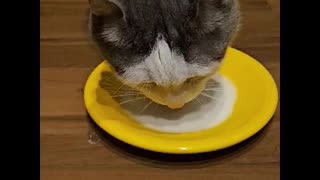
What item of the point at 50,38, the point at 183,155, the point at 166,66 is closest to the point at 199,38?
the point at 166,66

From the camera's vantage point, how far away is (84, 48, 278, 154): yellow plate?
3.48ft

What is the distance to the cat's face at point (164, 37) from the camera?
3.11 ft

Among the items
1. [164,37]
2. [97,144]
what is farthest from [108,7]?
[97,144]

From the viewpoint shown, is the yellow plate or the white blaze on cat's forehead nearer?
the white blaze on cat's forehead

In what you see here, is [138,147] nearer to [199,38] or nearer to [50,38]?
[199,38]

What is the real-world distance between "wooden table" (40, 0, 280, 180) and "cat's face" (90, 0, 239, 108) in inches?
6.8

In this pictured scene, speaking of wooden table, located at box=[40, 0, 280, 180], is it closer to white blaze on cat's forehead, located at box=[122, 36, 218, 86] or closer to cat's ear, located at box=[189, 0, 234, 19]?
white blaze on cat's forehead, located at box=[122, 36, 218, 86]

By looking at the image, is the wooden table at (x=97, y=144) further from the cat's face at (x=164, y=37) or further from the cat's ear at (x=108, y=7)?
the cat's ear at (x=108, y=7)

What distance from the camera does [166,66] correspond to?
0.94m

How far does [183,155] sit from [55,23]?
571 millimetres

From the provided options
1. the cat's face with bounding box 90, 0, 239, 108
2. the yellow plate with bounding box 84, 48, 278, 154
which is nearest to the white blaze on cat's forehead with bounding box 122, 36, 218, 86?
the cat's face with bounding box 90, 0, 239, 108

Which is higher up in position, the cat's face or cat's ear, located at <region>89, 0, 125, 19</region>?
cat's ear, located at <region>89, 0, 125, 19</region>

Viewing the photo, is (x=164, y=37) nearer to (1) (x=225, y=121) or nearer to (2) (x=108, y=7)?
(2) (x=108, y=7)

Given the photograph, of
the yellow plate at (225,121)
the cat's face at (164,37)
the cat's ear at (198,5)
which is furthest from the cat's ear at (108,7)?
the yellow plate at (225,121)
